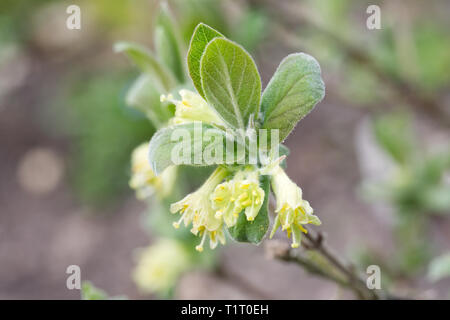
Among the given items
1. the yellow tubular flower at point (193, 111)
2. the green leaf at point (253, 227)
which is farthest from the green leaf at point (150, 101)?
the green leaf at point (253, 227)

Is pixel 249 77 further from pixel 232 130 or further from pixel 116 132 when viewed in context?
pixel 116 132

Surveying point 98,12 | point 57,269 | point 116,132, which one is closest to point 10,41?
point 98,12

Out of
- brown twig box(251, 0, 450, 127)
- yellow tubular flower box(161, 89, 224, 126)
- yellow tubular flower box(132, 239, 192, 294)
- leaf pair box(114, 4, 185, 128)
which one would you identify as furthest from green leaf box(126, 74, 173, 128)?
brown twig box(251, 0, 450, 127)

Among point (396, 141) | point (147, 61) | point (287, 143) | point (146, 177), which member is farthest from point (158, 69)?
point (287, 143)

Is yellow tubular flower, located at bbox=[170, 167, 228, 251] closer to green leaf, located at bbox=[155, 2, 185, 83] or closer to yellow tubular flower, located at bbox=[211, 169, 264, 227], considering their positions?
yellow tubular flower, located at bbox=[211, 169, 264, 227]

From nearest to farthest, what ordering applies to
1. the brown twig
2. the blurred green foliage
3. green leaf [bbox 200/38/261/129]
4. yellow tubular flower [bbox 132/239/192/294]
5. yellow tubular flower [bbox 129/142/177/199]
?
green leaf [bbox 200/38/261/129], yellow tubular flower [bbox 129/142/177/199], yellow tubular flower [bbox 132/239/192/294], the brown twig, the blurred green foliage

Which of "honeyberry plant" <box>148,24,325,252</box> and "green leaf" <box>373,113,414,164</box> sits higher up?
"green leaf" <box>373,113,414,164</box>

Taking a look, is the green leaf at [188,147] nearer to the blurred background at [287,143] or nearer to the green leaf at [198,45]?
the green leaf at [198,45]
